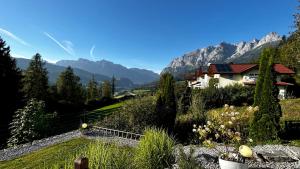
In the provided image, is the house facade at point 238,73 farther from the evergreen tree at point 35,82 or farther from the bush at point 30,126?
the bush at point 30,126

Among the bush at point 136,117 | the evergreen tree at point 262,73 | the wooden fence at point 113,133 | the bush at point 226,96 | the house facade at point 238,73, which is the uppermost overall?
the house facade at point 238,73

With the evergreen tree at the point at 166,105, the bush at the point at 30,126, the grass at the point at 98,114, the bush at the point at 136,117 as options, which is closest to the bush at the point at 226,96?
the grass at the point at 98,114

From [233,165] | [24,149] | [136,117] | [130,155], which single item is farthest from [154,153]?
[24,149]

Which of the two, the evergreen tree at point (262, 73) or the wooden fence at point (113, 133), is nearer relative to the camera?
the evergreen tree at point (262, 73)

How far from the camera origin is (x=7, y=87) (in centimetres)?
2666

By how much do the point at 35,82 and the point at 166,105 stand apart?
28.1 meters

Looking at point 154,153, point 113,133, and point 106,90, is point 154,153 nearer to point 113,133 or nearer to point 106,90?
point 113,133

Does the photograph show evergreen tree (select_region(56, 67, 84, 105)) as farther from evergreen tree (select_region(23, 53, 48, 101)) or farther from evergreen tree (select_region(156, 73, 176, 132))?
evergreen tree (select_region(156, 73, 176, 132))

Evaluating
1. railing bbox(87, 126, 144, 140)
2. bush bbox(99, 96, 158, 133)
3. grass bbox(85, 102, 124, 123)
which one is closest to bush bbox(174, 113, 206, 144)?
bush bbox(99, 96, 158, 133)

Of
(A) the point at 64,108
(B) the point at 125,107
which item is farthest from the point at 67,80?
(B) the point at 125,107

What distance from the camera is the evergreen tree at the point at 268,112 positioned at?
12430mm

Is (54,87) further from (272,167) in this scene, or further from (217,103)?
(272,167)

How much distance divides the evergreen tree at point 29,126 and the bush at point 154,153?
1257 cm

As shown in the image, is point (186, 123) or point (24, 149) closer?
point (24, 149)
